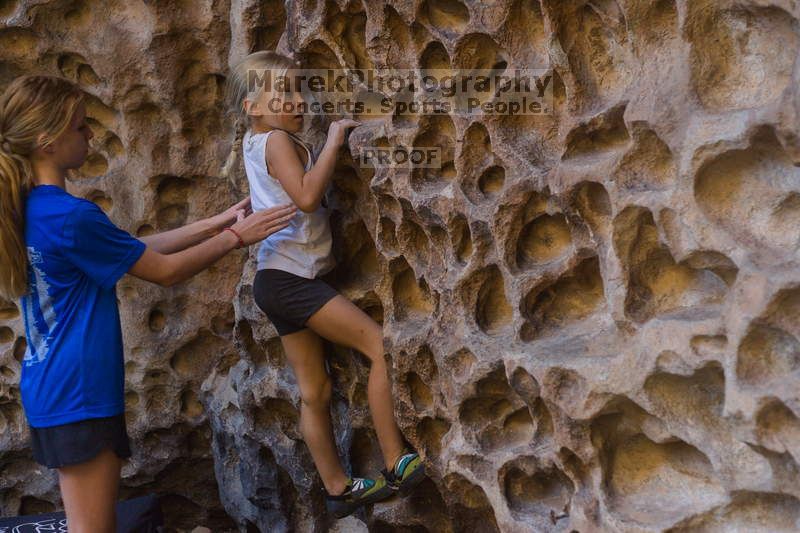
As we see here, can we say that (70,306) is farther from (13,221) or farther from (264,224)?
(264,224)

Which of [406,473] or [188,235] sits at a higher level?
[188,235]

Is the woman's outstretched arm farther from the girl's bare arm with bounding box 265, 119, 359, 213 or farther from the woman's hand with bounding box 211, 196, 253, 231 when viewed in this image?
the girl's bare arm with bounding box 265, 119, 359, 213

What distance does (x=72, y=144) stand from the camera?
2730 mm

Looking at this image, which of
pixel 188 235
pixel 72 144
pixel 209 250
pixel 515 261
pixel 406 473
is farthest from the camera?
pixel 188 235

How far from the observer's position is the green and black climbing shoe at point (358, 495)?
118 inches

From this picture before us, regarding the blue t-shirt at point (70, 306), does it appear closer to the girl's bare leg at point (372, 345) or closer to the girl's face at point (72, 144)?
the girl's face at point (72, 144)

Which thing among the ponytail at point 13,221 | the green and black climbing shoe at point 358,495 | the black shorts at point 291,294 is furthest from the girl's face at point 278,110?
the green and black climbing shoe at point 358,495

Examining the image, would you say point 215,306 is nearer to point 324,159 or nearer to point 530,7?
point 324,159

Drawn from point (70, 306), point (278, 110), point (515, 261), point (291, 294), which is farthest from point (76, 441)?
point (515, 261)

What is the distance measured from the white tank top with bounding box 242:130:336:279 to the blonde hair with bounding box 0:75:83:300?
0.54 metres

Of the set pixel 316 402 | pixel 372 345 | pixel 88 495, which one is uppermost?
pixel 372 345

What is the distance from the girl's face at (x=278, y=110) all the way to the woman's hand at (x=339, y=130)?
101 mm

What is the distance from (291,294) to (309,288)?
0.05 meters

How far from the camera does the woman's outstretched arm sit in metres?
3.07
